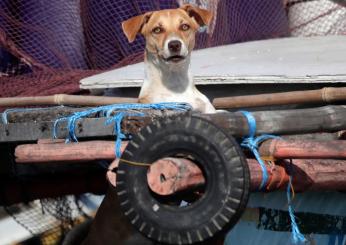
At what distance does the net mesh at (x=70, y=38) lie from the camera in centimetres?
588

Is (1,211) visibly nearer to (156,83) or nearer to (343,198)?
Result: (156,83)

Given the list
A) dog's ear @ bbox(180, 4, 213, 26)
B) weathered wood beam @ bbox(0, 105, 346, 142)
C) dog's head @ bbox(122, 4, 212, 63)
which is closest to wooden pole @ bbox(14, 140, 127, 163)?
weathered wood beam @ bbox(0, 105, 346, 142)

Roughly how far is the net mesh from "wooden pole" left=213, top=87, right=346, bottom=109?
1.62 m

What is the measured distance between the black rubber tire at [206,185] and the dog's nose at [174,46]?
6.07 feet

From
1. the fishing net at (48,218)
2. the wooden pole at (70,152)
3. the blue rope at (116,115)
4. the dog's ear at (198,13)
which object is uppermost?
the dog's ear at (198,13)

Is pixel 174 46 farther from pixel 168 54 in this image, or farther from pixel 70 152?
pixel 70 152

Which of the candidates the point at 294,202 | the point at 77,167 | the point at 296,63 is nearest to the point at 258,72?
the point at 296,63

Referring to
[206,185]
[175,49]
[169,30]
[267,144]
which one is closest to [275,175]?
[267,144]

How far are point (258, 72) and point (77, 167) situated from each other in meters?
1.43

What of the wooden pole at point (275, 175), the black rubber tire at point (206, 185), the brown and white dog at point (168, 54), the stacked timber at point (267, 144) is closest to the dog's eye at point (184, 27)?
the brown and white dog at point (168, 54)

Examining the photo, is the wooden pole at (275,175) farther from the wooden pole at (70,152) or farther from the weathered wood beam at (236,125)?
the wooden pole at (70,152)

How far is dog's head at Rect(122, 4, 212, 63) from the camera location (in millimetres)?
4438

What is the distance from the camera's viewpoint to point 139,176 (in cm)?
256

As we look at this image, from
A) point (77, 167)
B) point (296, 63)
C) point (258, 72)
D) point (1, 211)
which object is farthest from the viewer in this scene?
point (1, 211)
